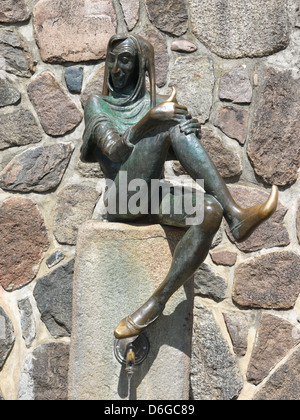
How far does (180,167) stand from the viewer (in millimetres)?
2365

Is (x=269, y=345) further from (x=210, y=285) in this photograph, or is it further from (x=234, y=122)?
(x=234, y=122)

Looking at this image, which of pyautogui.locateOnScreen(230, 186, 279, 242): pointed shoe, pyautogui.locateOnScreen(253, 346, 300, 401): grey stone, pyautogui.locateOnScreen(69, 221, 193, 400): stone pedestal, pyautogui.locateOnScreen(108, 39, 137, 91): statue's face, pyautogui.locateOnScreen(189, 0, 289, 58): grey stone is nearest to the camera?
pyautogui.locateOnScreen(230, 186, 279, 242): pointed shoe

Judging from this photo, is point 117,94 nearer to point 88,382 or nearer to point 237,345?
point 88,382

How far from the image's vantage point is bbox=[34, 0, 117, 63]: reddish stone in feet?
7.86

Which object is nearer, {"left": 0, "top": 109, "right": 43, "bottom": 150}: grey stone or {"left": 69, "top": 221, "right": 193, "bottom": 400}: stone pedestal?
{"left": 69, "top": 221, "right": 193, "bottom": 400}: stone pedestal

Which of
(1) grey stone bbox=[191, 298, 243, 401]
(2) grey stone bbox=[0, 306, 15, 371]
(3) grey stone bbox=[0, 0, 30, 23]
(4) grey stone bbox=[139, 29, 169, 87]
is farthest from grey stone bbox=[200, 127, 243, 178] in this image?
(2) grey stone bbox=[0, 306, 15, 371]

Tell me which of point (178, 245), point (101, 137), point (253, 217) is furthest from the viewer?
point (101, 137)

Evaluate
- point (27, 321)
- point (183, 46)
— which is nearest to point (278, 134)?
point (183, 46)

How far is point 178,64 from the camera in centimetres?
240

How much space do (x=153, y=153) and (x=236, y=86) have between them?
0.86 m

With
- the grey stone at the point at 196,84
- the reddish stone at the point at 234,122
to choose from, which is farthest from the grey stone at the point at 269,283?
the grey stone at the point at 196,84

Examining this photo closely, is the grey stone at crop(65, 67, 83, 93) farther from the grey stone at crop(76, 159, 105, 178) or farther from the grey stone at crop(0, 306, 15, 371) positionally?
the grey stone at crop(0, 306, 15, 371)

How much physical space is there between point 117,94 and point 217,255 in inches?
30.8

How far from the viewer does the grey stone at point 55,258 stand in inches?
91.9
